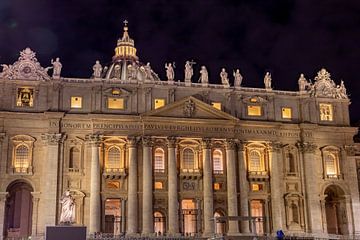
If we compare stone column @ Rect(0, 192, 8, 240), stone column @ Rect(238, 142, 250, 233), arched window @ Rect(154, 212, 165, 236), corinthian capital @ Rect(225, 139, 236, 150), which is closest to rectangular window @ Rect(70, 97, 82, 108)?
stone column @ Rect(0, 192, 8, 240)

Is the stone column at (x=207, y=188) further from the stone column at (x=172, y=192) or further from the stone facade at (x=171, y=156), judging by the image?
the stone column at (x=172, y=192)

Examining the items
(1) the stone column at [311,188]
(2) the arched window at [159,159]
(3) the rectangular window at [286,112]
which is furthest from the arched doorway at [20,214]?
(1) the stone column at [311,188]

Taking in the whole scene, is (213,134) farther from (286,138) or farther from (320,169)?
(320,169)

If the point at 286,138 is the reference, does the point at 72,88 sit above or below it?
above

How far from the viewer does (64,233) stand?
4009 centimetres

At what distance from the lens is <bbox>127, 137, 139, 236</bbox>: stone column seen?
60.5m

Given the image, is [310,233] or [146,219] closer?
[146,219]

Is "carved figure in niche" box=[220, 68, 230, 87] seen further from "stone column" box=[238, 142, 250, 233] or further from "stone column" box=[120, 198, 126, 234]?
"stone column" box=[120, 198, 126, 234]

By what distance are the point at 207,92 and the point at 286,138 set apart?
11486 millimetres

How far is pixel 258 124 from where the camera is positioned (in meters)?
66.9

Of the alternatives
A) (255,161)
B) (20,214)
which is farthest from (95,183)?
(20,214)

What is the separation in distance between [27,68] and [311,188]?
36.4m

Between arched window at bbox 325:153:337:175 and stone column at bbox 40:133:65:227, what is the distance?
3279 cm

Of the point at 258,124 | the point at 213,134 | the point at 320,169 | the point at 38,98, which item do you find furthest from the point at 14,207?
the point at 320,169
